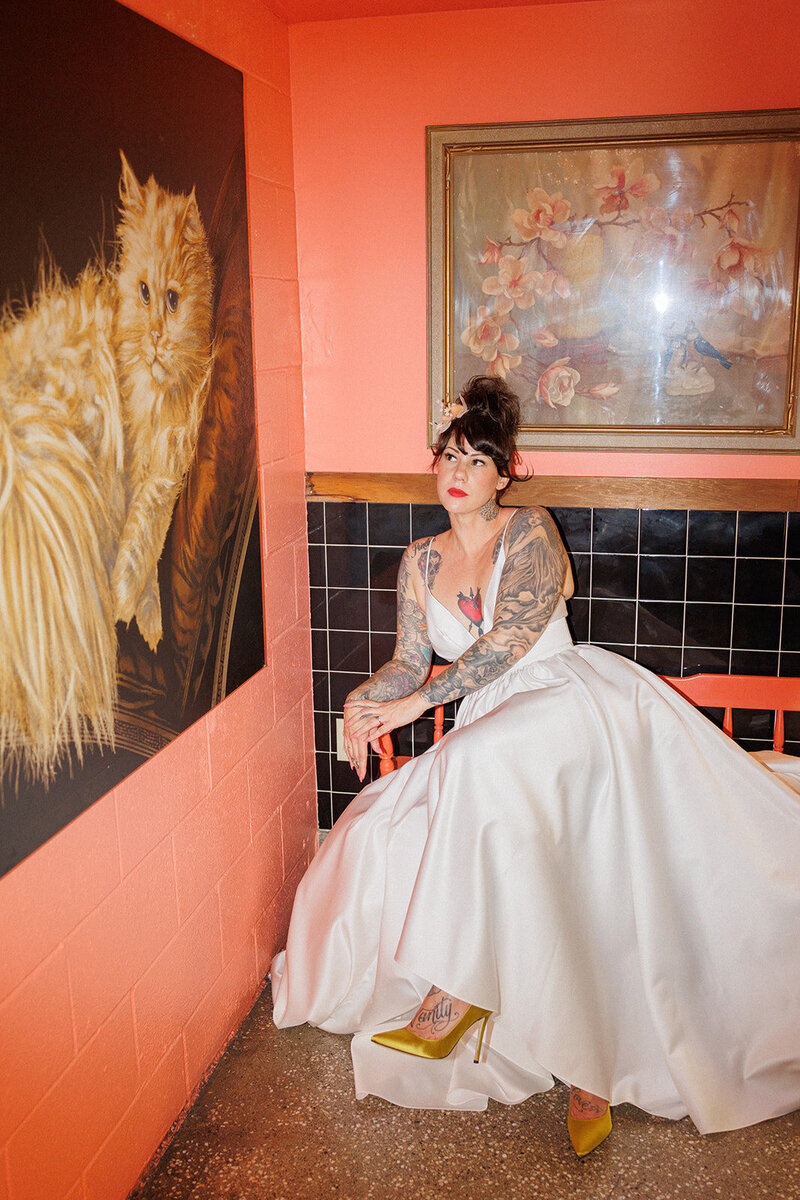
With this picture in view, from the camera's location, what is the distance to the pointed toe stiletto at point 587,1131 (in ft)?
7.79

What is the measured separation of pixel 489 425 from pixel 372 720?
3.09 feet

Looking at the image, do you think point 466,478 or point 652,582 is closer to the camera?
point 466,478

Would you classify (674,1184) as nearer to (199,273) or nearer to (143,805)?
(143,805)

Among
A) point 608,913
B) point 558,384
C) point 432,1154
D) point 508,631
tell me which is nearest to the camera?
point 432,1154

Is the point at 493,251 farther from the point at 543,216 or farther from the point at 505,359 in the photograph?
the point at 505,359

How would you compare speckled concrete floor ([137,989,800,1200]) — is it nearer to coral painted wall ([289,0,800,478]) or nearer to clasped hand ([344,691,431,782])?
clasped hand ([344,691,431,782])

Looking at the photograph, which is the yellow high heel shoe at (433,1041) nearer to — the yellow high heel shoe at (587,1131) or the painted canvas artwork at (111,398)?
the yellow high heel shoe at (587,1131)

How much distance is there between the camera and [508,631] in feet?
9.20

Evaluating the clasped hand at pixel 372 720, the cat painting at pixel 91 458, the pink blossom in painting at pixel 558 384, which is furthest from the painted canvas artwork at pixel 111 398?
the pink blossom in painting at pixel 558 384

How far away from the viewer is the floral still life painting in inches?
116

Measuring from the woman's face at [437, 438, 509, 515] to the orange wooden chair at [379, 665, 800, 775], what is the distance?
76 cm

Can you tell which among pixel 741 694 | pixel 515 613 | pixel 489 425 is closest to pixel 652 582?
pixel 741 694

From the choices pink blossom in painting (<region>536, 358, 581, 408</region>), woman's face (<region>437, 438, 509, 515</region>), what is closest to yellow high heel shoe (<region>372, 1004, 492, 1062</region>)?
woman's face (<region>437, 438, 509, 515</region>)

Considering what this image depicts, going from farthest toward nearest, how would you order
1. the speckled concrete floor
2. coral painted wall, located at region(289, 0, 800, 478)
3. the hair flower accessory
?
the hair flower accessory → coral painted wall, located at region(289, 0, 800, 478) → the speckled concrete floor
